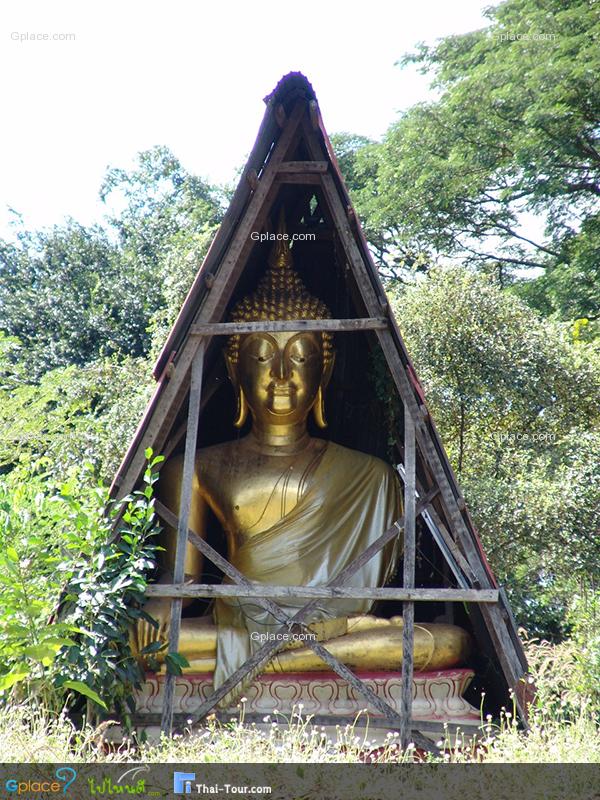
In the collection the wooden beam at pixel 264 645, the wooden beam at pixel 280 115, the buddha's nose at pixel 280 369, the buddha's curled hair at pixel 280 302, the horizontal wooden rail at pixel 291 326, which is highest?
the wooden beam at pixel 280 115

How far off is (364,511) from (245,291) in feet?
6.78

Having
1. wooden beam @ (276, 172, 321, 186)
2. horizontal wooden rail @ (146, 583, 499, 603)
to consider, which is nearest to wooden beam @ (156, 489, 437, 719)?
horizontal wooden rail @ (146, 583, 499, 603)

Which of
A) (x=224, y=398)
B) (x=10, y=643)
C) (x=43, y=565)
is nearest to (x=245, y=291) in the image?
(x=224, y=398)

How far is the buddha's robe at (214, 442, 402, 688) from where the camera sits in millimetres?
8188

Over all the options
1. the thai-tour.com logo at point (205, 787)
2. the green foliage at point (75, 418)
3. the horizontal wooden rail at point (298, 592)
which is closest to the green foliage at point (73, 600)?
the horizontal wooden rail at point (298, 592)

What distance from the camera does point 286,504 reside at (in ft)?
29.1

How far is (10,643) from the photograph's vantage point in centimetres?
684

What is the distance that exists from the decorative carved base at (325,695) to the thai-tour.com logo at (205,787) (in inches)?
57.0

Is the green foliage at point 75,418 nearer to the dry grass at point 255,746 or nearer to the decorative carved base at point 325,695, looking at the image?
the decorative carved base at point 325,695

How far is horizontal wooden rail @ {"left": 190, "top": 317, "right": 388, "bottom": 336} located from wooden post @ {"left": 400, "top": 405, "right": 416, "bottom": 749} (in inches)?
23.8

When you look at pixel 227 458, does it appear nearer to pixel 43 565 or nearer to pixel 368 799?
pixel 43 565

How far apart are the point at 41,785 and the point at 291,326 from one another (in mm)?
3248

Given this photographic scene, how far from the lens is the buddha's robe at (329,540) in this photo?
8.19 metres

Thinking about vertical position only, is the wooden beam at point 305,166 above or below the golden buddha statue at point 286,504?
above
